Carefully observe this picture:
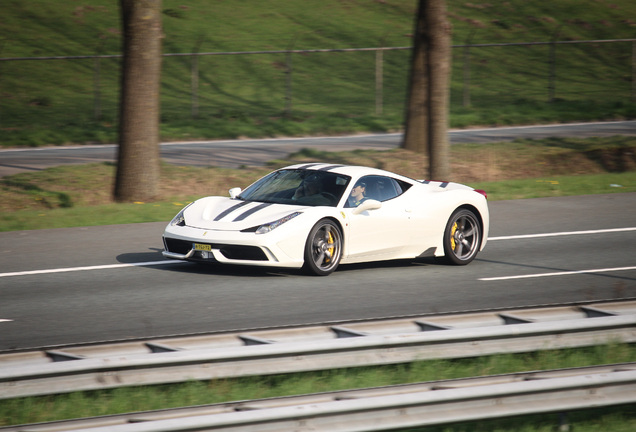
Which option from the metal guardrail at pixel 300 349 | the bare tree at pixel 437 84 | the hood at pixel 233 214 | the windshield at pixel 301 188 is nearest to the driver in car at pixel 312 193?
the windshield at pixel 301 188

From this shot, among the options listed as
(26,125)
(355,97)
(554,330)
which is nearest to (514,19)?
(355,97)

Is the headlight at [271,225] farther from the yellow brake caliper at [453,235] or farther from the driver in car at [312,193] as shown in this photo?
the yellow brake caliper at [453,235]

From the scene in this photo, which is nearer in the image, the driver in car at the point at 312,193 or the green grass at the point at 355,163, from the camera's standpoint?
the driver in car at the point at 312,193

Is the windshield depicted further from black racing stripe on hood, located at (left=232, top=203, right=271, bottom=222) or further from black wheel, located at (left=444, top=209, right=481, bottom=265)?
black wheel, located at (left=444, top=209, right=481, bottom=265)

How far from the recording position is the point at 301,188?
10617 mm

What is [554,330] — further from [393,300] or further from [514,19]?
[514,19]

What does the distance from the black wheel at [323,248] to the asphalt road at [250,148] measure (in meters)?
9.98

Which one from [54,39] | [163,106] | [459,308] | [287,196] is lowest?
[459,308]

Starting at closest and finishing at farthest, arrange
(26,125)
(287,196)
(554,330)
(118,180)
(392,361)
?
1. (392,361)
2. (554,330)
3. (287,196)
4. (118,180)
5. (26,125)

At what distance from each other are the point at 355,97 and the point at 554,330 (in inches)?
1038

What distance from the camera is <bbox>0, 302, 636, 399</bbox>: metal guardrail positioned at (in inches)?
205

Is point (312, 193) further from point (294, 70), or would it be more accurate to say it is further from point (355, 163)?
point (294, 70)

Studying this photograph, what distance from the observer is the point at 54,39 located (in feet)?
114

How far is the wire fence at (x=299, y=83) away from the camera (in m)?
29.1
